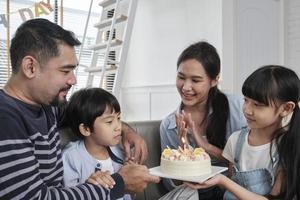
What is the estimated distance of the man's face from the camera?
108cm

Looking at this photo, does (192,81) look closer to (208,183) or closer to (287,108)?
(287,108)

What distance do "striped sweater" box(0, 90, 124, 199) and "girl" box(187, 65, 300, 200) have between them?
1.83ft

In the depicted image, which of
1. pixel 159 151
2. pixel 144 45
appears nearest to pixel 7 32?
pixel 144 45

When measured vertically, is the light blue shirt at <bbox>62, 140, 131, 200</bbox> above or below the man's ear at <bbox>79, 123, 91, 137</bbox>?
below

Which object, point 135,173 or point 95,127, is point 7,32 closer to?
point 95,127

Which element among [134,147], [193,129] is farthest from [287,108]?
[134,147]

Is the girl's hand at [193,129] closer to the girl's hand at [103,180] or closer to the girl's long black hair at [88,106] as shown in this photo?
the girl's long black hair at [88,106]

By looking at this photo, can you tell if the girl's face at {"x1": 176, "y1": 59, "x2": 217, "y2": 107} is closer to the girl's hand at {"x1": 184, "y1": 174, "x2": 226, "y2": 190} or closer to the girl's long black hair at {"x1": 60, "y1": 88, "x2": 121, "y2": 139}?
the girl's long black hair at {"x1": 60, "y1": 88, "x2": 121, "y2": 139}

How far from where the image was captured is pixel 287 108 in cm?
137

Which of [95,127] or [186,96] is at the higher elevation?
[186,96]

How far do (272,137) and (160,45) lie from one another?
3.01m

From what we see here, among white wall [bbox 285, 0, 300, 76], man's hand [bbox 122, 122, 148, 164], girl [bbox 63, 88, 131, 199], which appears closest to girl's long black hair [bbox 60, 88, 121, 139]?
girl [bbox 63, 88, 131, 199]

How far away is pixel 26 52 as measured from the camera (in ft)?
3.51

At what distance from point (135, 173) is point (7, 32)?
3.35 metres
